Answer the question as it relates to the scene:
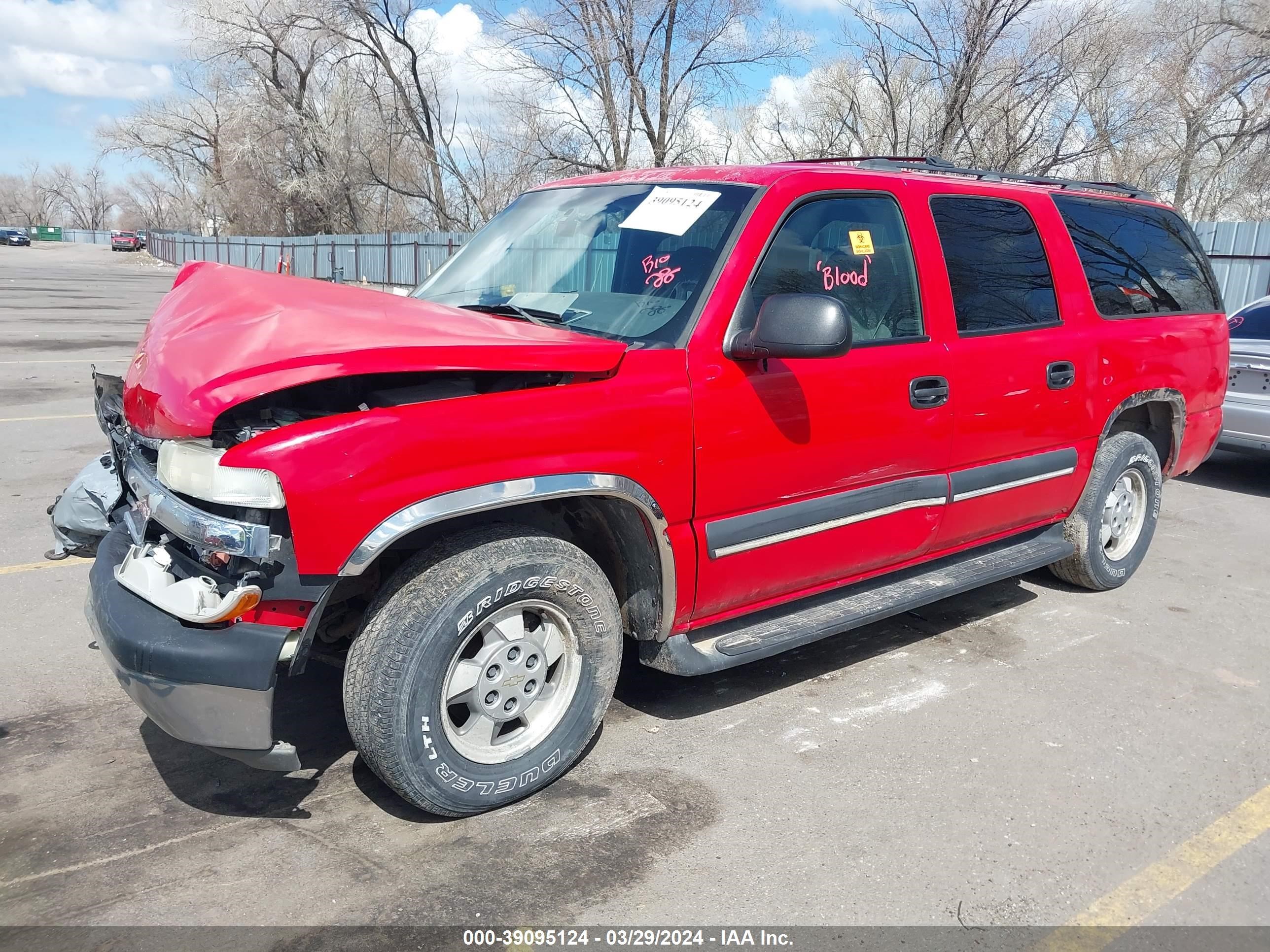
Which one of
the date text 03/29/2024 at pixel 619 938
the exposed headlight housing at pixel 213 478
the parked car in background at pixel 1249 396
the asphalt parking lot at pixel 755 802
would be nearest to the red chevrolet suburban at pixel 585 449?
the exposed headlight housing at pixel 213 478

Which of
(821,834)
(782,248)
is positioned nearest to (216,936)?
(821,834)

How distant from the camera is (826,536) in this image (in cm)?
375

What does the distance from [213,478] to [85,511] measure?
5.66 feet

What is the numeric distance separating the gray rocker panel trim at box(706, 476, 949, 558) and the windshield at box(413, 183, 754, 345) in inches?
27.2

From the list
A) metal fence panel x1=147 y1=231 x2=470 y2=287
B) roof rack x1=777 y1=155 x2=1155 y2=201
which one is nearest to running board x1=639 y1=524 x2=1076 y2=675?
roof rack x1=777 y1=155 x2=1155 y2=201

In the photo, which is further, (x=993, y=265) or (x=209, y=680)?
(x=993, y=265)

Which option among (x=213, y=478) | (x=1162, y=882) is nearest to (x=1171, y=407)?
(x=1162, y=882)

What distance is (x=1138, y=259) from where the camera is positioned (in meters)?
5.18

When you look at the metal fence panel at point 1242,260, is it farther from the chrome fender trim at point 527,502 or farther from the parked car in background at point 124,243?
the parked car in background at point 124,243

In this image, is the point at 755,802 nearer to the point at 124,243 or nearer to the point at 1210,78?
the point at 1210,78

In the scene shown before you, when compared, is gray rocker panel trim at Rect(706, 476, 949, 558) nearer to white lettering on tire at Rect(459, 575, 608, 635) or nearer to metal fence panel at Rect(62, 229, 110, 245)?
Answer: white lettering on tire at Rect(459, 575, 608, 635)

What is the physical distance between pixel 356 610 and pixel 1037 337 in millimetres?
3119

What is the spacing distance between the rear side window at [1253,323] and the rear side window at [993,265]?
4.51m

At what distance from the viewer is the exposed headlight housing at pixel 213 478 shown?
255 cm
